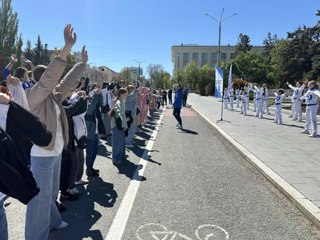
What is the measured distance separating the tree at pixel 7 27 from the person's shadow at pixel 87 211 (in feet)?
189

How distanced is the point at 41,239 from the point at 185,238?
5.41ft

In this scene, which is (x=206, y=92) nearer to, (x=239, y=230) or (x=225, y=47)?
(x=239, y=230)

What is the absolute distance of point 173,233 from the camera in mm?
4535

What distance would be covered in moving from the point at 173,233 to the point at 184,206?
1043 mm

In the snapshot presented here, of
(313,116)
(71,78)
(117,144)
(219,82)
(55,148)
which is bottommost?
Answer: (117,144)

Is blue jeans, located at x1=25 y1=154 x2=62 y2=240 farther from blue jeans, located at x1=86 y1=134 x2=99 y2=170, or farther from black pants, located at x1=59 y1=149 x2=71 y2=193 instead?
blue jeans, located at x1=86 y1=134 x2=99 y2=170

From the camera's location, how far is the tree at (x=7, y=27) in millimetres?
58844

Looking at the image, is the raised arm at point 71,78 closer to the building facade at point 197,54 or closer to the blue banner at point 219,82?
the blue banner at point 219,82

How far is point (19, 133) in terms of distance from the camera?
8.72ft

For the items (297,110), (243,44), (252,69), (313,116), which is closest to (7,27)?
(252,69)

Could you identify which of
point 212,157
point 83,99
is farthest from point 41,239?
point 212,157

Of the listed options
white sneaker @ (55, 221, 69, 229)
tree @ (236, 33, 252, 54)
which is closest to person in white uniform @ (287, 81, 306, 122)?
white sneaker @ (55, 221, 69, 229)

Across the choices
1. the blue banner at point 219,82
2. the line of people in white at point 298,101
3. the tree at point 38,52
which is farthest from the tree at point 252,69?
the blue banner at point 219,82

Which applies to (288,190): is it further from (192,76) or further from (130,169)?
(192,76)
